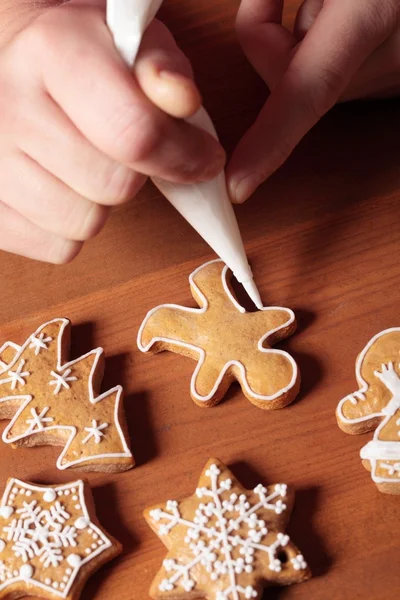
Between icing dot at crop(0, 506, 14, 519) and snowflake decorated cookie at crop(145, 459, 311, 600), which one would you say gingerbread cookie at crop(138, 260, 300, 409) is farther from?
icing dot at crop(0, 506, 14, 519)

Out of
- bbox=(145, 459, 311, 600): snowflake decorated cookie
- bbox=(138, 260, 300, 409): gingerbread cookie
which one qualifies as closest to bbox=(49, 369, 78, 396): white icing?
bbox=(138, 260, 300, 409): gingerbread cookie

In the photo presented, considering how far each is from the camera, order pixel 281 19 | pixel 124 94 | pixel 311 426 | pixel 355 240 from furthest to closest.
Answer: pixel 281 19 → pixel 355 240 → pixel 311 426 → pixel 124 94

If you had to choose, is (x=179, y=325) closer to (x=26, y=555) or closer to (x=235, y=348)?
(x=235, y=348)

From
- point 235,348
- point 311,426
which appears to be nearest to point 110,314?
point 235,348

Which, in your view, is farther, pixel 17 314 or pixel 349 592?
pixel 17 314

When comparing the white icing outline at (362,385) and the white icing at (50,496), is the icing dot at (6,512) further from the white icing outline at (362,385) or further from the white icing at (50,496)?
the white icing outline at (362,385)

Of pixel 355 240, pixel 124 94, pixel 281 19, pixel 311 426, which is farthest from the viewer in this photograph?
pixel 281 19
